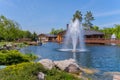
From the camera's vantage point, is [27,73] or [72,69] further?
[72,69]

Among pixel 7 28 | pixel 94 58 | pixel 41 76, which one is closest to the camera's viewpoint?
pixel 41 76

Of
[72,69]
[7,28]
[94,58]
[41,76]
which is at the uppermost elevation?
[7,28]

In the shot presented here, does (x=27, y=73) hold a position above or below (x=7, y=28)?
below

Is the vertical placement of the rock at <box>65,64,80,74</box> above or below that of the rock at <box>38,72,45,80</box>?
below

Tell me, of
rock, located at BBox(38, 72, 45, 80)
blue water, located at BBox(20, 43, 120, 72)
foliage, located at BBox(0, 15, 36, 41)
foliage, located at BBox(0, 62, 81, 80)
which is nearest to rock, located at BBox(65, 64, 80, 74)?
blue water, located at BBox(20, 43, 120, 72)

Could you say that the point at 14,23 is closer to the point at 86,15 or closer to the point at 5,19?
the point at 5,19

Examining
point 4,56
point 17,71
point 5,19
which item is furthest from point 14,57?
point 5,19

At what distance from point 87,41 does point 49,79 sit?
62.8 m

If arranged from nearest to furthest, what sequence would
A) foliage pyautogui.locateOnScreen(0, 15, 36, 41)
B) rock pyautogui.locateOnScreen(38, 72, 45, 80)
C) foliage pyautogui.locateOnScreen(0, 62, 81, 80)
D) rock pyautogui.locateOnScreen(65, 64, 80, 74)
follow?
foliage pyautogui.locateOnScreen(0, 62, 81, 80) < rock pyautogui.locateOnScreen(38, 72, 45, 80) < rock pyautogui.locateOnScreen(65, 64, 80, 74) < foliage pyautogui.locateOnScreen(0, 15, 36, 41)

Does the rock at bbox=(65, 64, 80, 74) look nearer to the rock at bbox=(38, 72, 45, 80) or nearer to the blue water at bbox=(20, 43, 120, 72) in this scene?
the blue water at bbox=(20, 43, 120, 72)

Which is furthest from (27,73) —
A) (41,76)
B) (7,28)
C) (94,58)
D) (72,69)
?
(7,28)

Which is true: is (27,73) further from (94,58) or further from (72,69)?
(94,58)

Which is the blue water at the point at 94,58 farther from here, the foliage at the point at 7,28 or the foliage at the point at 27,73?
the foliage at the point at 7,28

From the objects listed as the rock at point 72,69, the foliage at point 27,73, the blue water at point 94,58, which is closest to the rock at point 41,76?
the foliage at point 27,73
